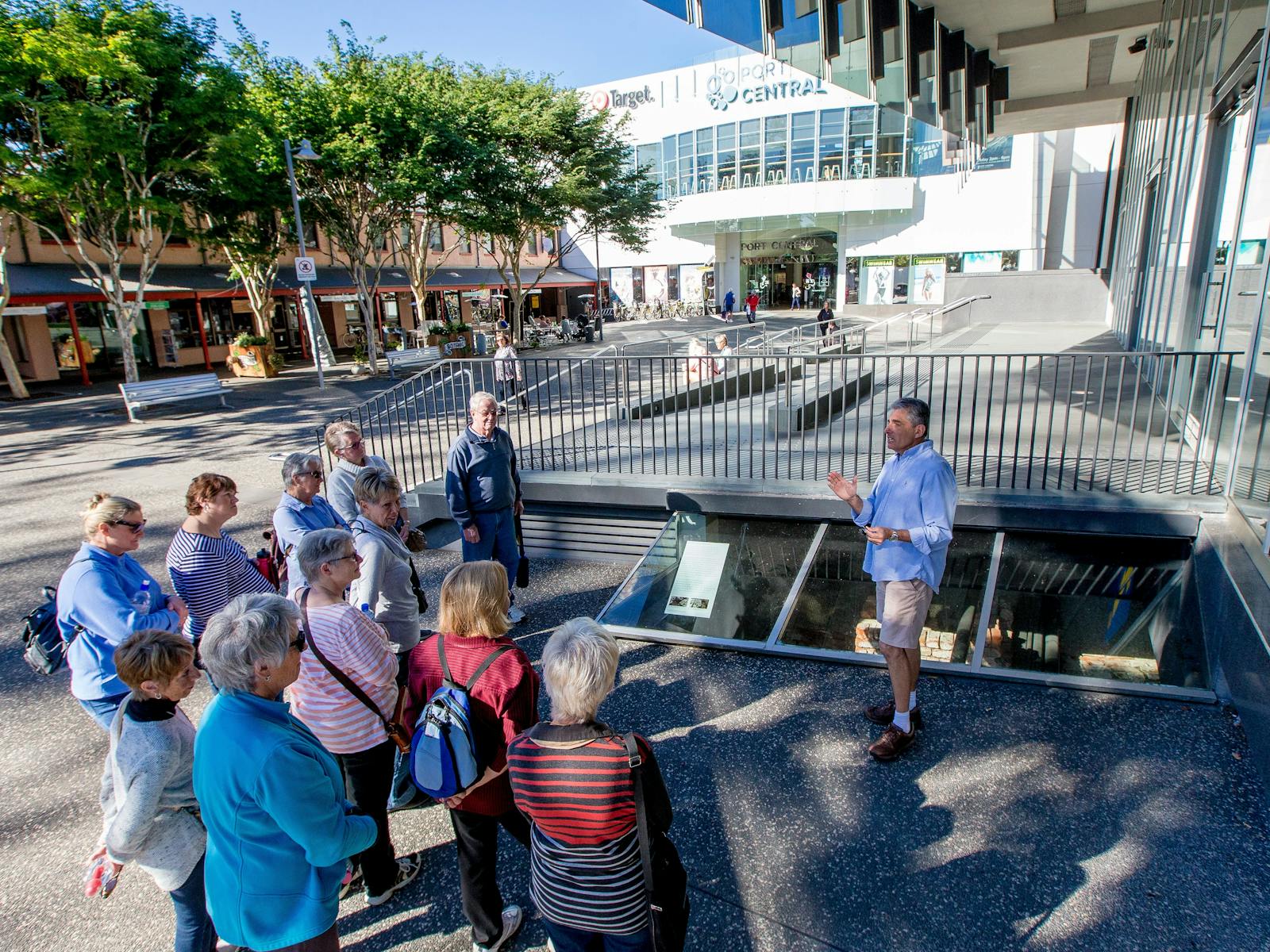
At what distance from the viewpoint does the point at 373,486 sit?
367cm

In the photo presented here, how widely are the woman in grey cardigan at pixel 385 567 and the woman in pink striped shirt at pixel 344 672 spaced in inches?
20.1

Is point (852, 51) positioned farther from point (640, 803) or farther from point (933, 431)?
point (640, 803)

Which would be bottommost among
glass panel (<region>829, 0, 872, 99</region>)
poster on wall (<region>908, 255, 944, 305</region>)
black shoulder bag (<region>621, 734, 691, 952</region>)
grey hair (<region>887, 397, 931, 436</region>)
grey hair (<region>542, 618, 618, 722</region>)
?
black shoulder bag (<region>621, 734, 691, 952</region>)

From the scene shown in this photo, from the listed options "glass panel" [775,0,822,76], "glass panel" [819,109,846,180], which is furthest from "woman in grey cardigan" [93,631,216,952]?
"glass panel" [819,109,846,180]

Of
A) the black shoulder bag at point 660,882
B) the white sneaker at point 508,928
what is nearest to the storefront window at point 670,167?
the white sneaker at point 508,928

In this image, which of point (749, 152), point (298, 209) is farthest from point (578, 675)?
point (749, 152)

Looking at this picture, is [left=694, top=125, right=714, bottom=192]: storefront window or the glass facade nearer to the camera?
the glass facade

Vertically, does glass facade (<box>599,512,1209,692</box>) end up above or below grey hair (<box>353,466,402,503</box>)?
below

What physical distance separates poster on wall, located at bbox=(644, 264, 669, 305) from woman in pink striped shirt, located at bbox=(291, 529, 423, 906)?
51477 millimetres

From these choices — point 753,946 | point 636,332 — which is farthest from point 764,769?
point 636,332

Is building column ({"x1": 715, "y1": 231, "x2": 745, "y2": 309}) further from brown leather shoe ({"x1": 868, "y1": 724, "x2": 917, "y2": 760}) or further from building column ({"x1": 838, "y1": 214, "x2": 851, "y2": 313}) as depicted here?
brown leather shoe ({"x1": 868, "y1": 724, "x2": 917, "y2": 760})

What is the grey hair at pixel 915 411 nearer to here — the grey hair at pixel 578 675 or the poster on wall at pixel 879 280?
the grey hair at pixel 578 675

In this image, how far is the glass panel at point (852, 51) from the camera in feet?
29.0

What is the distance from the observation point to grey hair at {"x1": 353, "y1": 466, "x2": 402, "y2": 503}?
367 cm
